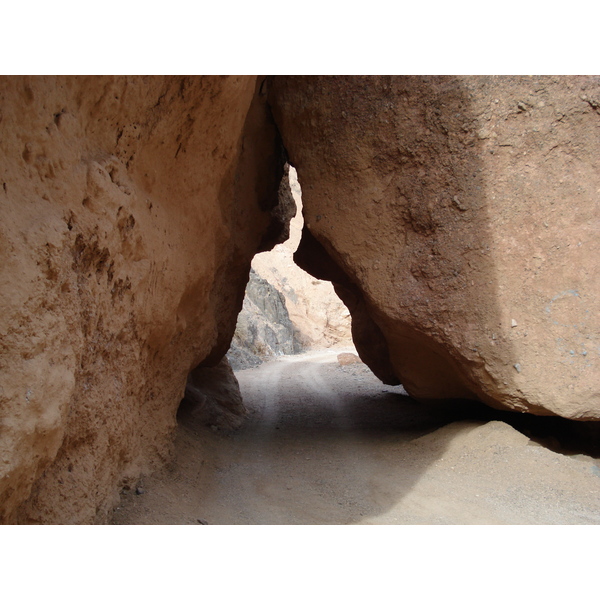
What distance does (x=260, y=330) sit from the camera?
1873 centimetres

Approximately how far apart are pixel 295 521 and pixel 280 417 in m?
4.30

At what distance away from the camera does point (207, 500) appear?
4.29 m

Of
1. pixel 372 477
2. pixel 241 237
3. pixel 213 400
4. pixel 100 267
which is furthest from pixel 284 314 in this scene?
pixel 100 267

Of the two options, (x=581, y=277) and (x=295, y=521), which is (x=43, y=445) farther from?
(x=581, y=277)

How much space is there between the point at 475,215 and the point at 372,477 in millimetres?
2714

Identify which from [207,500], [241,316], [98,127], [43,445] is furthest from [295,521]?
[241,316]

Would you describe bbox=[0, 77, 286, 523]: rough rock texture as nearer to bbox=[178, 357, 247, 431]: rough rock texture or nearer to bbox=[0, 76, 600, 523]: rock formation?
bbox=[0, 76, 600, 523]: rock formation

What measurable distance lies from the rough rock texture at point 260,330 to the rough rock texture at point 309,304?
66.0 inches

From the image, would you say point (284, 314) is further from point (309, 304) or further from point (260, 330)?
point (260, 330)

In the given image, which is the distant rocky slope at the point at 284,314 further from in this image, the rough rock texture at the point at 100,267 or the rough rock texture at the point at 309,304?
the rough rock texture at the point at 100,267

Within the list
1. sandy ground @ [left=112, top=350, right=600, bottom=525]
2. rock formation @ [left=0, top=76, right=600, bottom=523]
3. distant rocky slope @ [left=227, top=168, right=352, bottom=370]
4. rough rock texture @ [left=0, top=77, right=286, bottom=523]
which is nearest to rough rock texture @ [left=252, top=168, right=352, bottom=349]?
distant rocky slope @ [left=227, top=168, right=352, bottom=370]

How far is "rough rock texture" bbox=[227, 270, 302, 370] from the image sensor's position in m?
16.2

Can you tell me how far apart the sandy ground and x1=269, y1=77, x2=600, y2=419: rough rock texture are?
0.59m

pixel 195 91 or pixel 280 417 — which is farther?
pixel 280 417
